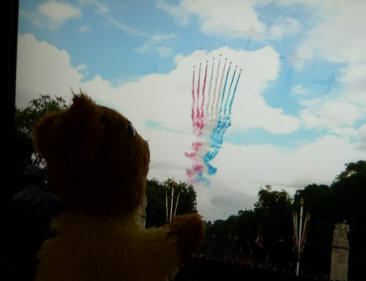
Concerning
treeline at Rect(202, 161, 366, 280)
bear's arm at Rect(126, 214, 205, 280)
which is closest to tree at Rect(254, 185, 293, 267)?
treeline at Rect(202, 161, 366, 280)

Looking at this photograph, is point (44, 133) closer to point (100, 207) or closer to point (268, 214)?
point (100, 207)

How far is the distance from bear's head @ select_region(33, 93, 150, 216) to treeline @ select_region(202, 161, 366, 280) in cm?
2577

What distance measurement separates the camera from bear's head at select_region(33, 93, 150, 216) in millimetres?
2738

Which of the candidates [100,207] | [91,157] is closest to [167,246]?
[100,207]

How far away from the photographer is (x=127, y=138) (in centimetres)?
303

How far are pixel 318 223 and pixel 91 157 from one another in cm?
3973

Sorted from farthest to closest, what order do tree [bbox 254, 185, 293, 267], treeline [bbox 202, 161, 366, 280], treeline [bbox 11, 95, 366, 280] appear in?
1. tree [bbox 254, 185, 293, 267]
2. treeline [bbox 202, 161, 366, 280]
3. treeline [bbox 11, 95, 366, 280]

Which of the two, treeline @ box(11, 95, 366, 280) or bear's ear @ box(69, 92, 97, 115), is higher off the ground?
bear's ear @ box(69, 92, 97, 115)

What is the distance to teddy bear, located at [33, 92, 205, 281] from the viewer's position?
8.93 feet

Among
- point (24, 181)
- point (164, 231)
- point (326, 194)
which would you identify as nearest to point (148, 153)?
point (164, 231)

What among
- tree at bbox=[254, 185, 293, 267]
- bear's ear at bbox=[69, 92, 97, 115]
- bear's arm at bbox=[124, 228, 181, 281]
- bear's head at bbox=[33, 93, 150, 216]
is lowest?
tree at bbox=[254, 185, 293, 267]

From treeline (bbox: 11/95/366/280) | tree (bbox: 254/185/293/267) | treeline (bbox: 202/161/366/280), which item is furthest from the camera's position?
tree (bbox: 254/185/293/267)

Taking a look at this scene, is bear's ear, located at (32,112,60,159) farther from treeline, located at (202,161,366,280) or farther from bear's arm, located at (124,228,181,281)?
treeline, located at (202,161,366,280)

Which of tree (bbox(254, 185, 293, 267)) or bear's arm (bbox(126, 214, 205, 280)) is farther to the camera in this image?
tree (bbox(254, 185, 293, 267))
